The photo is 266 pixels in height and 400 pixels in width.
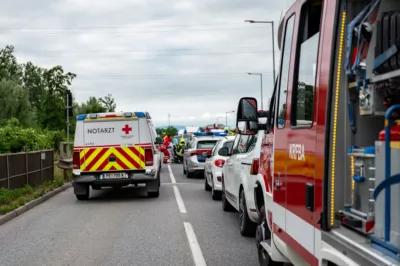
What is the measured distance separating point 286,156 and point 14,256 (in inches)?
190

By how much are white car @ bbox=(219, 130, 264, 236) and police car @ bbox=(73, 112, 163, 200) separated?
359 cm

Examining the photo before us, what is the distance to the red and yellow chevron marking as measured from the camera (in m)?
13.6

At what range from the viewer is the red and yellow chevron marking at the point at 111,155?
1358cm

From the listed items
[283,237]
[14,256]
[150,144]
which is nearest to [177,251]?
[14,256]

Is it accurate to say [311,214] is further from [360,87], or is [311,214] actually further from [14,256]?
[14,256]

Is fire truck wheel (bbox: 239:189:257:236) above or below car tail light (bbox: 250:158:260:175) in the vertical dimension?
below

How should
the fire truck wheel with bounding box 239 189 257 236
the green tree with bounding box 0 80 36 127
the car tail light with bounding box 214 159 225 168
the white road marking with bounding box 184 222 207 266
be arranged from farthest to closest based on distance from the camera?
1. the green tree with bounding box 0 80 36 127
2. the car tail light with bounding box 214 159 225 168
3. the fire truck wheel with bounding box 239 189 257 236
4. the white road marking with bounding box 184 222 207 266

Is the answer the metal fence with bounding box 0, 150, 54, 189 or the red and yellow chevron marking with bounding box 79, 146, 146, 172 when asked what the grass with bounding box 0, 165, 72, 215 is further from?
the red and yellow chevron marking with bounding box 79, 146, 146, 172

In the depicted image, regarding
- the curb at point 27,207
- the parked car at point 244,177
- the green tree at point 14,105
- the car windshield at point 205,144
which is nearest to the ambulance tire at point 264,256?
the parked car at point 244,177

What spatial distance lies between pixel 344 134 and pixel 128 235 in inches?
248

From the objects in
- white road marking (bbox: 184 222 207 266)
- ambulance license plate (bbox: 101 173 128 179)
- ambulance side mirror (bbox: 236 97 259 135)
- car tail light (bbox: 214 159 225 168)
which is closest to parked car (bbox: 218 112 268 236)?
white road marking (bbox: 184 222 207 266)

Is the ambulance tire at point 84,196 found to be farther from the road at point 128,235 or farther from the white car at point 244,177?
the white car at point 244,177

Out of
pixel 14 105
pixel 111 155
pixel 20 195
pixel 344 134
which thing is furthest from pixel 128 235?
pixel 14 105

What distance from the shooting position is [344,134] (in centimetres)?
308
